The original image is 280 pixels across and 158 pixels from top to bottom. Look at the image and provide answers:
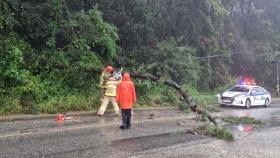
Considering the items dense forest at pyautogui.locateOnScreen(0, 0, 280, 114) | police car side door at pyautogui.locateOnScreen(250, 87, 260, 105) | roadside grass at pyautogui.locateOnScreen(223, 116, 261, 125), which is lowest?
roadside grass at pyautogui.locateOnScreen(223, 116, 261, 125)

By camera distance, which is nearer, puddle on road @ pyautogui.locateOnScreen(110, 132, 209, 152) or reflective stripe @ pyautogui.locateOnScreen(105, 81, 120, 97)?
puddle on road @ pyautogui.locateOnScreen(110, 132, 209, 152)

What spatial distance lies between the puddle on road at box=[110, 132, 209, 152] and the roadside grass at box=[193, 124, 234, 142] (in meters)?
0.41

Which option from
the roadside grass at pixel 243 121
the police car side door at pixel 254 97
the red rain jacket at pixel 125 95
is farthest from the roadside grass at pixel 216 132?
the police car side door at pixel 254 97

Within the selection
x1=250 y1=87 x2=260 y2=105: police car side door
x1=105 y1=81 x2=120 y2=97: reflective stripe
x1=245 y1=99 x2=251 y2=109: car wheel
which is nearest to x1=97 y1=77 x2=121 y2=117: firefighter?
x1=105 y1=81 x2=120 y2=97: reflective stripe

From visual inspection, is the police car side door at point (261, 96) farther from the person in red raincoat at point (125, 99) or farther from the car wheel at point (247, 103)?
the person in red raincoat at point (125, 99)

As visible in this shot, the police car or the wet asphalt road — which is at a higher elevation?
the police car

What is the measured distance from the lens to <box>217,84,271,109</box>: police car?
27.7 metres

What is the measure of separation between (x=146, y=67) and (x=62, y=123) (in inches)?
397

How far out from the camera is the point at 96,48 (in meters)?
23.9

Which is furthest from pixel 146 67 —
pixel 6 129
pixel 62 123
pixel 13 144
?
pixel 13 144

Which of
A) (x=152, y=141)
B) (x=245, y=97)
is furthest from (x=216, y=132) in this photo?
(x=245, y=97)

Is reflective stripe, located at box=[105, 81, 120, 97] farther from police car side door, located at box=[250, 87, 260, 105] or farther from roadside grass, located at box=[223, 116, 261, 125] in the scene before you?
police car side door, located at box=[250, 87, 260, 105]

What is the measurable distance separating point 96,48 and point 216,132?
435 inches

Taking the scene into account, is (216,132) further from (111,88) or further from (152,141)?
(111,88)
